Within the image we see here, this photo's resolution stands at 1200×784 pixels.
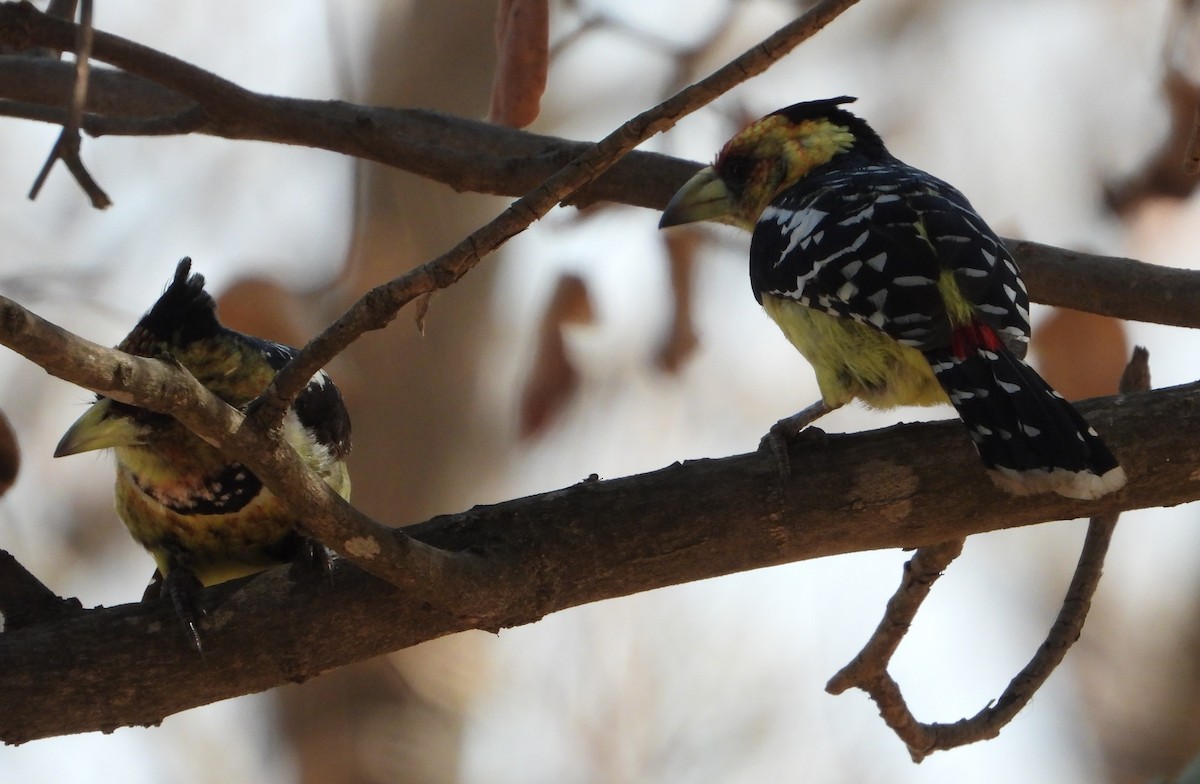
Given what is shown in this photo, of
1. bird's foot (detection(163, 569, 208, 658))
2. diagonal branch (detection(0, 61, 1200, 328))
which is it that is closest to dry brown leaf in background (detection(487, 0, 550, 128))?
diagonal branch (detection(0, 61, 1200, 328))

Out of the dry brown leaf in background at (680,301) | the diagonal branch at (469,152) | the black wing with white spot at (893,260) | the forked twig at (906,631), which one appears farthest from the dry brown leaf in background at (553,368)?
the forked twig at (906,631)

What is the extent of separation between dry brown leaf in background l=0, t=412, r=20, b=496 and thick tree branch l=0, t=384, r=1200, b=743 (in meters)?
0.37

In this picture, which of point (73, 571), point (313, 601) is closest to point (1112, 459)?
point (313, 601)

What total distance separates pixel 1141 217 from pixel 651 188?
2082 millimetres

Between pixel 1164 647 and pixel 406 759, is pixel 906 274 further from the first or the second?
pixel 1164 647

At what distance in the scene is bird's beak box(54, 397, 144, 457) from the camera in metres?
2.32

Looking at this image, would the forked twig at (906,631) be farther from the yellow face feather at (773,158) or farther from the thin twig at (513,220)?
the thin twig at (513,220)

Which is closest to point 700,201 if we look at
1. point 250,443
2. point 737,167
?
point 737,167

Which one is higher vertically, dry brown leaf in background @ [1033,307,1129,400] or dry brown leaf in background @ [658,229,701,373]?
dry brown leaf in background @ [658,229,701,373]

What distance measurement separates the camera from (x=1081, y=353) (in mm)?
3318

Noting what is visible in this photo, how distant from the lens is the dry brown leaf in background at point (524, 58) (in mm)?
2568

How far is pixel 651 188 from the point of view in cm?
330

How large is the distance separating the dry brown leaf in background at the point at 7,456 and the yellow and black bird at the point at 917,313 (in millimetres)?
1516

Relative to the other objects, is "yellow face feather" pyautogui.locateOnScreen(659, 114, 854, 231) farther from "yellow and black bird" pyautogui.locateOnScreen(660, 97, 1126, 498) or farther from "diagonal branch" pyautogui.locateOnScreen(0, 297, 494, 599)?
"diagonal branch" pyautogui.locateOnScreen(0, 297, 494, 599)
